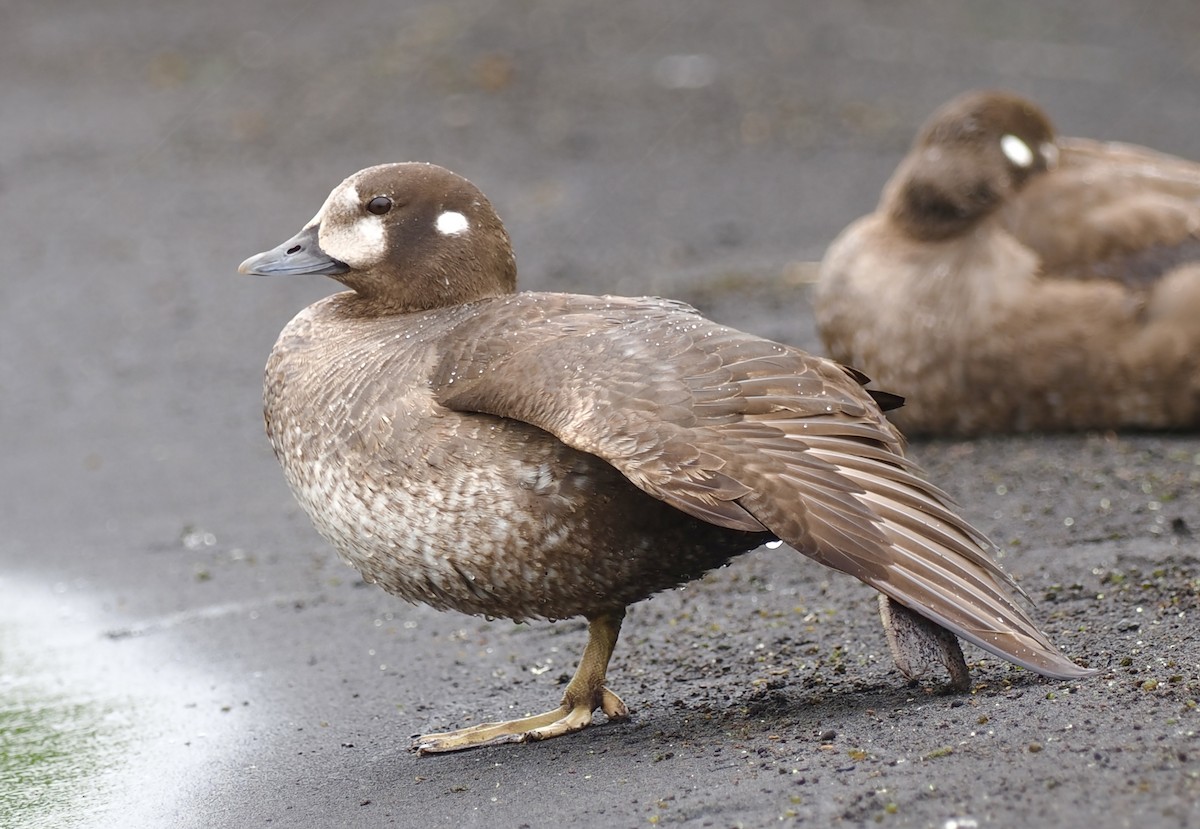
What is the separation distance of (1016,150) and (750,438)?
3.56 meters

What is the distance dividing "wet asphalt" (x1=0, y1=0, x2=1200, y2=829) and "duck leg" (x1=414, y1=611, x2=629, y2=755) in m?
0.06

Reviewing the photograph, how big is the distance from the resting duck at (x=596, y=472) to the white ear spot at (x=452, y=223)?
0.24 meters

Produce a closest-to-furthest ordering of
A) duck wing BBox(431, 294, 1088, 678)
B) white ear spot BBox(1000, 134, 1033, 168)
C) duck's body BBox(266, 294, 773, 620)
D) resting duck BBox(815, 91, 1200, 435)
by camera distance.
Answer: duck wing BBox(431, 294, 1088, 678), duck's body BBox(266, 294, 773, 620), resting duck BBox(815, 91, 1200, 435), white ear spot BBox(1000, 134, 1033, 168)

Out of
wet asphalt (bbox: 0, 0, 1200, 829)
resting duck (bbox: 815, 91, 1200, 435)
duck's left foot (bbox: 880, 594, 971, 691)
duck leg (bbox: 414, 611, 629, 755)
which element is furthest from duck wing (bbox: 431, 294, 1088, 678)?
resting duck (bbox: 815, 91, 1200, 435)

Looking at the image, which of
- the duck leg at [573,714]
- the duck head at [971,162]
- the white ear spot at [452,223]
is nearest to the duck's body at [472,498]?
the duck leg at [573,714]

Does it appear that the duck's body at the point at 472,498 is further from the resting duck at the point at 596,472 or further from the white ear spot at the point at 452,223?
the white ear spot at the point at 452,223

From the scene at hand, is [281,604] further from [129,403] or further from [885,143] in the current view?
[885,143]

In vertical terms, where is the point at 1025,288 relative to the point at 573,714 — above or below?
above

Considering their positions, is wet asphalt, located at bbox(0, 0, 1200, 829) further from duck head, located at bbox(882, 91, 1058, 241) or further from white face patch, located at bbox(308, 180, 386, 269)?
white face patch, located at bbox(308, 180, 386, 269)

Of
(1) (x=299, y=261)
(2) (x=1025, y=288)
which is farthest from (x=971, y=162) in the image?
(1) (x=299, y=261)

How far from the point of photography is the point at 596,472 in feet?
14.1

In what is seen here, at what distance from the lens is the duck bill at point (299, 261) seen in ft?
16.5

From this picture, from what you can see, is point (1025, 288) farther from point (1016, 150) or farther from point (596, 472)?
point (596, 472)

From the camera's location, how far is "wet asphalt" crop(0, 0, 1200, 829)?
159 inches
